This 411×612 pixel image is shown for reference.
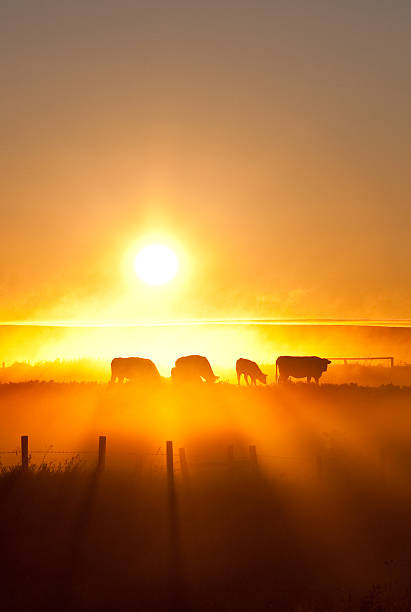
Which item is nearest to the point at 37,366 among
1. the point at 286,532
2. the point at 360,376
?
the point at 360,376

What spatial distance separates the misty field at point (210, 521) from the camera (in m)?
12.8

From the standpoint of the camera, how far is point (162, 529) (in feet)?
49.3

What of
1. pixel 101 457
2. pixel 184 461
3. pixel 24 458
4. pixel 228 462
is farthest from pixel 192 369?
pixel 24 458

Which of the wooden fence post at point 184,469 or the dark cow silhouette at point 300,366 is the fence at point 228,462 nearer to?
the wooden fence post at point 184,469

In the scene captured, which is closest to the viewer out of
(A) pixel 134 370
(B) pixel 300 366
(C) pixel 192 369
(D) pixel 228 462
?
(D) pixel 228 462

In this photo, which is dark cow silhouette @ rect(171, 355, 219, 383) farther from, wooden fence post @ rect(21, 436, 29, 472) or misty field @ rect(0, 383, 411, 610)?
wooden fence post @ rect(21, 436, 29, 472)

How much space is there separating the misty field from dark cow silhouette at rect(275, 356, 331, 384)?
20242mm

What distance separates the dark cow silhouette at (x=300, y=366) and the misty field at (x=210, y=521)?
20.2 m

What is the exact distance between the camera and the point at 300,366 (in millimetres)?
47156

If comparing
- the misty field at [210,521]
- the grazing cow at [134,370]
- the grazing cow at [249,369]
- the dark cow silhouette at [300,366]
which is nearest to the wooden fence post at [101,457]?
the misty field at [210,521]

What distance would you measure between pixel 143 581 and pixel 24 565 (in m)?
2.43

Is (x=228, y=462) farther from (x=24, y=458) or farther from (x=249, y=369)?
(x=249, y=369)

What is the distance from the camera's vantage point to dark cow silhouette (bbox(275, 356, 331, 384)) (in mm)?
46875

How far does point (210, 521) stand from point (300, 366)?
32119mm
